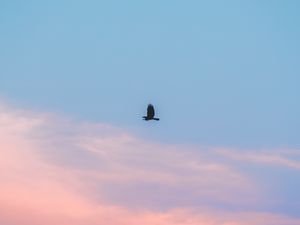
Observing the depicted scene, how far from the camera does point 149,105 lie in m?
147

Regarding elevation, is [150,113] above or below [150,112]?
below

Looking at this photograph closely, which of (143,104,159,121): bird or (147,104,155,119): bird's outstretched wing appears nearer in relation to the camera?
(143,104,159,121): bird

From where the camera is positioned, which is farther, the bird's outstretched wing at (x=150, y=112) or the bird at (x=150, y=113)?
the bird's outstretched wing at (x=150, y=112)

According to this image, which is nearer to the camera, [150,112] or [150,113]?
[150,113]
